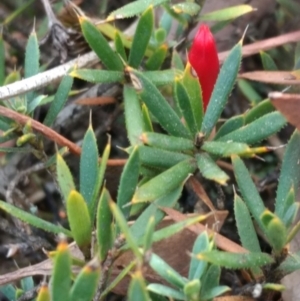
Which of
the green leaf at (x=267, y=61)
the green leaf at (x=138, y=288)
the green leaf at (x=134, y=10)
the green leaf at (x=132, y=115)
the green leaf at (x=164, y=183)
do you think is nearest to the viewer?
the green leaf at (x=138, y=288)

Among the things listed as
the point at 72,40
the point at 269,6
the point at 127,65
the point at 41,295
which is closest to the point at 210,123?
the point at 127,65

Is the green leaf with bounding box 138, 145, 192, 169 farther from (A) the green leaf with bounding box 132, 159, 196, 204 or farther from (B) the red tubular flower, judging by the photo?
(B) the red tubular flower

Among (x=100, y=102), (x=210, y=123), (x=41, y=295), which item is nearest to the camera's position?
(x=41, y=295)

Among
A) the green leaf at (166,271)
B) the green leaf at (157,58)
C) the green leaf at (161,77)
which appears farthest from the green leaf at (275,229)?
the green leaf at (157,58)

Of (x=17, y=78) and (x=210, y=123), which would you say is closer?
(x=210, y=123)

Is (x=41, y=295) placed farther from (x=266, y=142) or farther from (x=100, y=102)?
(x=266, y=142)

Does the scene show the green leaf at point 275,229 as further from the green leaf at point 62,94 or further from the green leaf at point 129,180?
the green leaf at point 62,94
